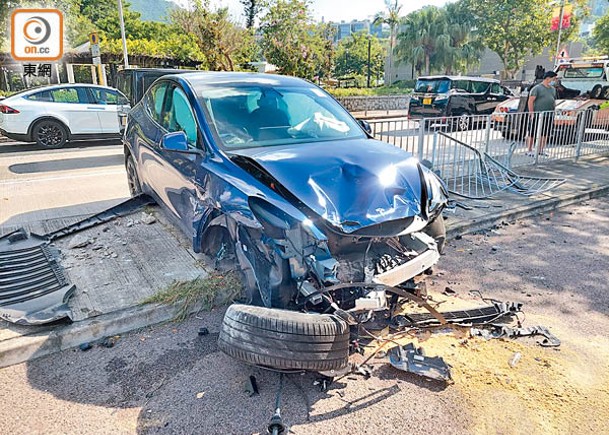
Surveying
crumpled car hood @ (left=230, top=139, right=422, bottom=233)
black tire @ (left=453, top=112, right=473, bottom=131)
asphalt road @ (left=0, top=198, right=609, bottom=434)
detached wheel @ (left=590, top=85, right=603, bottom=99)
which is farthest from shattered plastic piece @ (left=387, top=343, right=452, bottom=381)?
detached wheel @ (left=590, top=85, right=603, bottom=99)

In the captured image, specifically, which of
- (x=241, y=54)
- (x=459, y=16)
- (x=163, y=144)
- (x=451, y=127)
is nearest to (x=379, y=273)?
(x=163, y=144)

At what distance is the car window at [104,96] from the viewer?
40.3 feet

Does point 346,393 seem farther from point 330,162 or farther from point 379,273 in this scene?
point 330,162

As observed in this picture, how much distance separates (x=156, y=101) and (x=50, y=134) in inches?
327

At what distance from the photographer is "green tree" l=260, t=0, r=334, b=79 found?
22.6 metres

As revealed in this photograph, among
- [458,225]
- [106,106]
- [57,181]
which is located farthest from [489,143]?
[106,106]

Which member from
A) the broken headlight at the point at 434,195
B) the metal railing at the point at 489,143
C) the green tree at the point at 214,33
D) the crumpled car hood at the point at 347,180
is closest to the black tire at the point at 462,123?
the metal railing at the point at 489,143

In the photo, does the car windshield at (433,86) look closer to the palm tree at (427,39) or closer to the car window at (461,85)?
the car window at (461,85)

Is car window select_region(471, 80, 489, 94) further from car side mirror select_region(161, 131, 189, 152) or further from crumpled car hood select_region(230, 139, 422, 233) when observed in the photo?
car side mirror select_region(161, 131, 189, 152)

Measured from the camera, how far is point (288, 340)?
2.64 m

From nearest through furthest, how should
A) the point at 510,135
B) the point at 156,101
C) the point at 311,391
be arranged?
the point at 311,391 → the point at 156,101 → the point at 510,135

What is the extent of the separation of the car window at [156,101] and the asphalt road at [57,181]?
2.12 meters

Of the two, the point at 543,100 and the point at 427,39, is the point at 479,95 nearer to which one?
the point at 543,100

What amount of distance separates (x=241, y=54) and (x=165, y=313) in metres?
25.1
